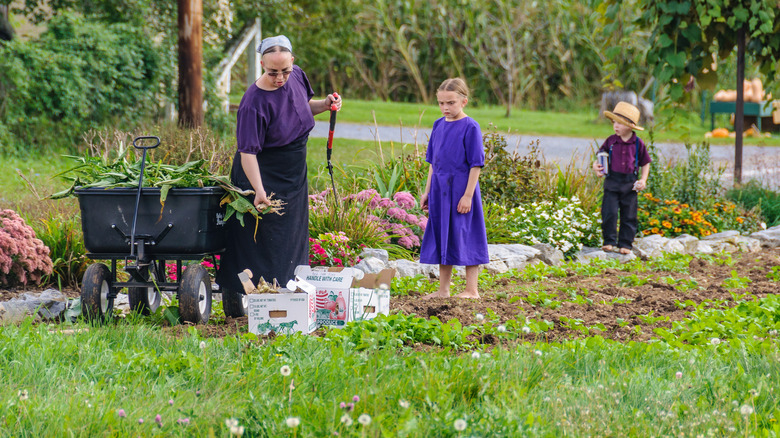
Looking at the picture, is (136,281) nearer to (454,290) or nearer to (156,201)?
(156,201)

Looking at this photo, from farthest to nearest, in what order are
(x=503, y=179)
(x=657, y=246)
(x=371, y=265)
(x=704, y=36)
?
(x=704, y=36) < (x=503, y=179) < (x=657, y=246) < (x=371, y=265)

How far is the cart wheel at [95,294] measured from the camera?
15.3ft

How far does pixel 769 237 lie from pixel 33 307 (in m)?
6.93

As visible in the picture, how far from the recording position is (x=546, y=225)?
795 centimetres

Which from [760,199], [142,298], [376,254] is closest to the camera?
[142,298]

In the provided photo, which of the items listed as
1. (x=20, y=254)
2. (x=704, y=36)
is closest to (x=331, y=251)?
(x=20, y=254)

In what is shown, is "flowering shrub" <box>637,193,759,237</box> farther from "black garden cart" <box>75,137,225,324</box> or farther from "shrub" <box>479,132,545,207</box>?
"black garden cart" <box>75,137,225,324</box>

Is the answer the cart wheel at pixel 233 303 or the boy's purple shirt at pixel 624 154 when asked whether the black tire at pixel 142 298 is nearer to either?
the cart wheel at pixel 233 303

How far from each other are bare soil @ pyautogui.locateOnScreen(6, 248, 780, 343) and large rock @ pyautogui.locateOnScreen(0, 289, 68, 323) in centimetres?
27

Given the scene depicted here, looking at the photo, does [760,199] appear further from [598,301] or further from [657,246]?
[598,301]

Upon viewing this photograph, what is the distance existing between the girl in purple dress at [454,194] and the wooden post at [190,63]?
212 inches

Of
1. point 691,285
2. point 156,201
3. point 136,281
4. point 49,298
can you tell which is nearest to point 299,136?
point 156,201

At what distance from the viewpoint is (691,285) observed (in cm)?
609

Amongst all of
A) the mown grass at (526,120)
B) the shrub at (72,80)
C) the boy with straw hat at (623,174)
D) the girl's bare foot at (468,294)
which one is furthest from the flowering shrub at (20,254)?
the mown grass at (526,120)
